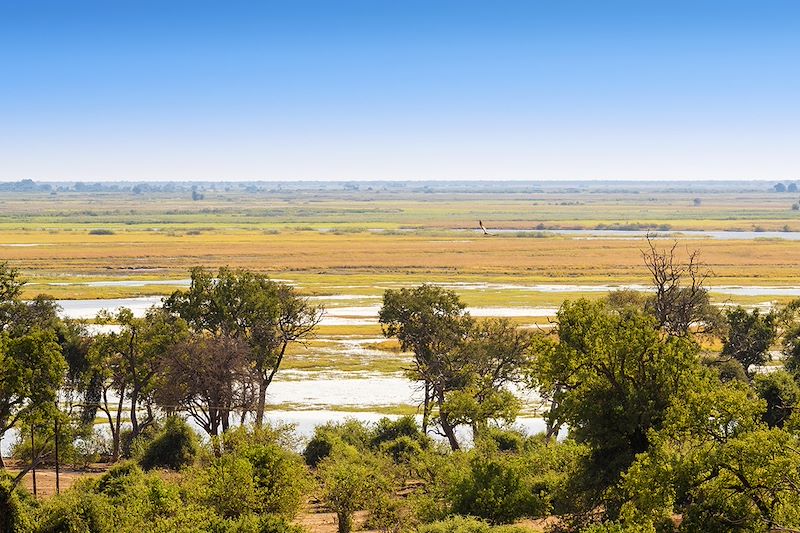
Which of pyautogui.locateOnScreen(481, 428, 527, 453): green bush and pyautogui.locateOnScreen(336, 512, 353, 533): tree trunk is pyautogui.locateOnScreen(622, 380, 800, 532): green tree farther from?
pyautogui.locateOnScreen(481, 428, 527, 453): green bush

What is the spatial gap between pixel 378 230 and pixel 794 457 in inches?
7048

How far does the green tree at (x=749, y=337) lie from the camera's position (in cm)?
5441

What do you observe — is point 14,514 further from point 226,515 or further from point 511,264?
point 511,264

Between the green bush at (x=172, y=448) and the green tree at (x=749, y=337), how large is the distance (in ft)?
98.8

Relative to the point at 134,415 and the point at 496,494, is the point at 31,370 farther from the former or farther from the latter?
the point at 496,494

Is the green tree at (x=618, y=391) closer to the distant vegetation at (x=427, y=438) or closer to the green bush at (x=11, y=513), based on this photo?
the distant vegetation at (x=427, y=438)

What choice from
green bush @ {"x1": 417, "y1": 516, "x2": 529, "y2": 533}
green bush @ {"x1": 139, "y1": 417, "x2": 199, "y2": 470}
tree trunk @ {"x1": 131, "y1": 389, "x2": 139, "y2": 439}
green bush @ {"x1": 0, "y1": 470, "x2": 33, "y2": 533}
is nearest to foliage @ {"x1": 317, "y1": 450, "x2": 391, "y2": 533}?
green bush @ {"x1": 417, "y1": 516, "x2": 529, "y2": 533}

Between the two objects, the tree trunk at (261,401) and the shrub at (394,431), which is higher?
the tree trunk at (261,401)

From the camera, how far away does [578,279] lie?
11094cm

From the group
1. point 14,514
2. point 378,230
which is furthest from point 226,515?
point 378,230

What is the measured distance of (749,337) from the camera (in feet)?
178

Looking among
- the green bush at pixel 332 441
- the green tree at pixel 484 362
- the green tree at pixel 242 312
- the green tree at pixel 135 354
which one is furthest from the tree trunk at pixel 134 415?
the green tree at pixel 484 362

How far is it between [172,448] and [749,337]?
3252 cm

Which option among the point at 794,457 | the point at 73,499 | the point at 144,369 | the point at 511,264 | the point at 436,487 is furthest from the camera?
the point at 511,264
